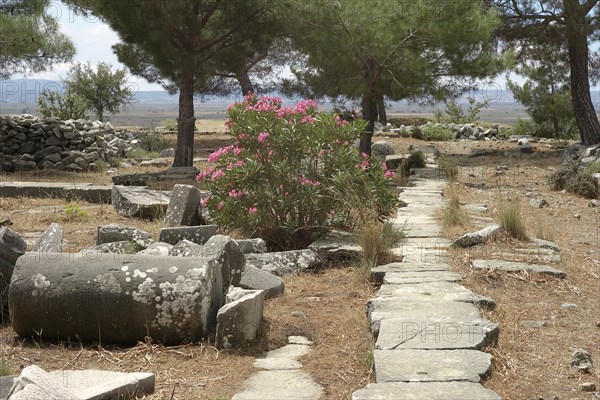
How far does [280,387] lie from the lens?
397 cm

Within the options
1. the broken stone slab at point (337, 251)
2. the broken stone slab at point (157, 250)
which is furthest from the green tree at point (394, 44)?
the broken stone slab at point (157, 250)

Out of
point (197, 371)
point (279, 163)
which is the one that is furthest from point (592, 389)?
point (279, 163)

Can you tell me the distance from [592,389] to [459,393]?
3.00 feet

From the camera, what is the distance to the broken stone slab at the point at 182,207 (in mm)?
8477

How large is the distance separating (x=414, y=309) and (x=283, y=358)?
968mm

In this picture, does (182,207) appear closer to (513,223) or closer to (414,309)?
(513,223)

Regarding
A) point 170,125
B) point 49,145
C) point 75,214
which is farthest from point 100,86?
point 75,214

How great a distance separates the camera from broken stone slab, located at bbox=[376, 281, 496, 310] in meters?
5.25

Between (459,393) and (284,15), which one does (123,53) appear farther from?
(459,393)

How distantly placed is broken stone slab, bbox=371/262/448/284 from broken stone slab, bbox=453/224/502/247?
0.88 meters

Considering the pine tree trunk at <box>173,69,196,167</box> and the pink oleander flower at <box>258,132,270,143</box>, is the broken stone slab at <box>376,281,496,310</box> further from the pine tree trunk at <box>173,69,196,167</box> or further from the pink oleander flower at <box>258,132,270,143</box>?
the pine tree trunk at <box>173,69,196,167</box>

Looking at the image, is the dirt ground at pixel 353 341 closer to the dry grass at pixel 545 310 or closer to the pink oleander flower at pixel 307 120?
the dry grass at pixel 545 310

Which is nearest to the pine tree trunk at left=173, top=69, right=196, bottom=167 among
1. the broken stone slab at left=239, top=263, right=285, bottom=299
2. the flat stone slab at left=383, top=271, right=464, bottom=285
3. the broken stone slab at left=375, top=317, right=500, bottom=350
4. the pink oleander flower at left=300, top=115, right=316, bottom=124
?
the pink oleander flower at left=300, top=115, right=316, bottom=124

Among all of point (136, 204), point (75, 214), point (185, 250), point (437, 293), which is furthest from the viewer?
point (75, 214)
